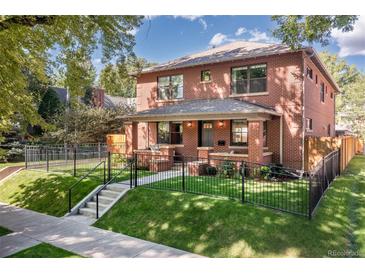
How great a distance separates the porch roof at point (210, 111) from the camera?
9977 millimetres

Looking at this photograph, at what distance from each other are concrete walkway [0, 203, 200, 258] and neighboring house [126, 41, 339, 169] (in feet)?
19.4

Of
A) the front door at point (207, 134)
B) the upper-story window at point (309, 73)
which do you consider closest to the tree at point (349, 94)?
the upper-story window at point (309, 73)

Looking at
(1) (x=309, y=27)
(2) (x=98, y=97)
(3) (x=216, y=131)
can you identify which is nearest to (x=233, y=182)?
(3) (x=216, y=131)

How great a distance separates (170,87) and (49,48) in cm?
644


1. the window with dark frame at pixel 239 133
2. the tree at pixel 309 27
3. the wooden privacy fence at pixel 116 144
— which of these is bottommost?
the wooden privacy fence at pixel 116 144

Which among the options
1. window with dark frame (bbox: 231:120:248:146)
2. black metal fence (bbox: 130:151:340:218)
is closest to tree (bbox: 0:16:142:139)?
black metal fence (bbox: 130:151:340:218)

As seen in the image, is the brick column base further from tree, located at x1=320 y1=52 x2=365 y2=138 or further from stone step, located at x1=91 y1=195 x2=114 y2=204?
tree, located at x1=320 y1=52 x2=365 y2=138

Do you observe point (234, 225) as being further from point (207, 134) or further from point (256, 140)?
point (207, 134)

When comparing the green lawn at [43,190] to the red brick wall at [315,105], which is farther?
the red brick wall at [315,105]

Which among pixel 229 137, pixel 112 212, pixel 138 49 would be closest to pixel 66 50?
pixel 138 49

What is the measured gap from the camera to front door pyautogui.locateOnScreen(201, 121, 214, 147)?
12.7 metres

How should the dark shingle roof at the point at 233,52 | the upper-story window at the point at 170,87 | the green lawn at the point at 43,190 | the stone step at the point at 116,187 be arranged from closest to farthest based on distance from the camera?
the stone step at the point at 116,187, the green lawn at the point at 43,190, the dark shingle roof at the point at 233,52, the upper-story window at the point at 170,87

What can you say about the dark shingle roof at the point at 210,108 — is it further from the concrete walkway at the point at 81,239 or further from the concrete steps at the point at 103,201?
the concrete walkway at the point at 81,239
